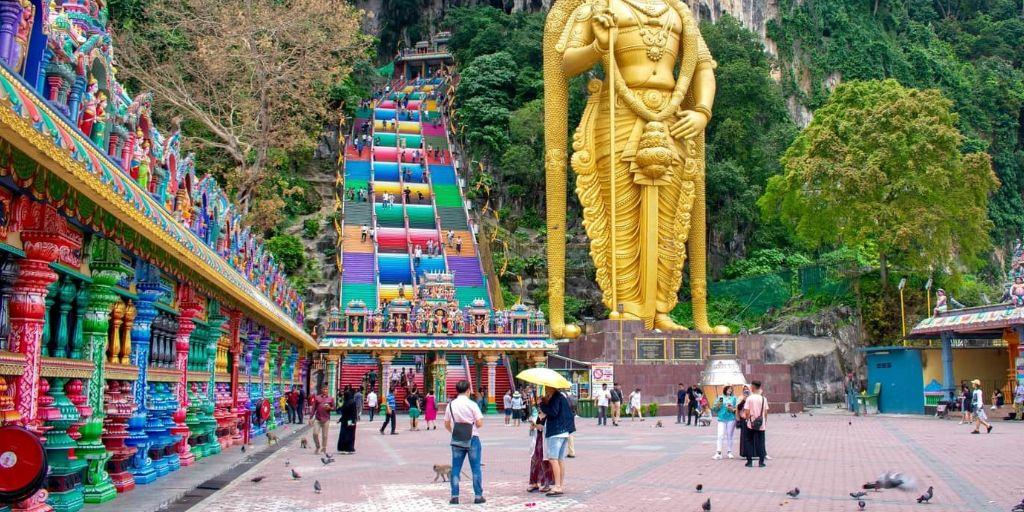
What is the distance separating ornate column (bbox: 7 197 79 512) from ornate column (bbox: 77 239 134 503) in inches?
41.5

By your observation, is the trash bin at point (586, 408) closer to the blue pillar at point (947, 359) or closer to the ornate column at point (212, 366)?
the blue pillar at point (947, 359)

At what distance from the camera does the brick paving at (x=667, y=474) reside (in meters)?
7.86

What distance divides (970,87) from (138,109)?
50.9 m

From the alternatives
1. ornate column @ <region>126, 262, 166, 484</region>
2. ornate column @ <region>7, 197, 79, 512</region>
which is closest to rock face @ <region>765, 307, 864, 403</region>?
ornate column @ <region>126, 262, 166, 484</region>

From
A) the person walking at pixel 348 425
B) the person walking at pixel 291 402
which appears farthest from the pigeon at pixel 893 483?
the person walking at pixel 291 402

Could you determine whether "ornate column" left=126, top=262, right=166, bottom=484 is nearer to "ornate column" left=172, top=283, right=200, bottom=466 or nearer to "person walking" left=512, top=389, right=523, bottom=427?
"ornate column" left=172, top=283, right=200, bottom=466

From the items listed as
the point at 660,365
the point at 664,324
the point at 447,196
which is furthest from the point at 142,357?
the point at 447,196

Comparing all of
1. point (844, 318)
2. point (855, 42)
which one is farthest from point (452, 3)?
point (844, 318)

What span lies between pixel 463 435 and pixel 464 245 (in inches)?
1188

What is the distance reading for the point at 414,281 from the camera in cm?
3394

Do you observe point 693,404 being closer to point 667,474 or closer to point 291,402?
point 291,402

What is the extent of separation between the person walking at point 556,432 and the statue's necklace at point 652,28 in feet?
62.7

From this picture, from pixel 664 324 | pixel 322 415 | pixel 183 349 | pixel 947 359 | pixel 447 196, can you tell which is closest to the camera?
pixel 183 349

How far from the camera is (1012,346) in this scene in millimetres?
22469
